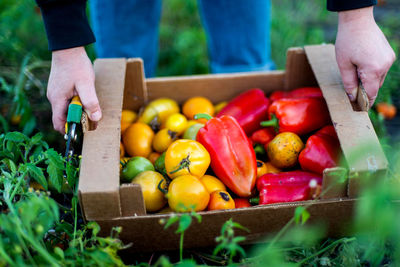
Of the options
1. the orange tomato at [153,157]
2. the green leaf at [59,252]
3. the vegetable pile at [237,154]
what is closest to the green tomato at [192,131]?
the vegetable pile at [237,154]

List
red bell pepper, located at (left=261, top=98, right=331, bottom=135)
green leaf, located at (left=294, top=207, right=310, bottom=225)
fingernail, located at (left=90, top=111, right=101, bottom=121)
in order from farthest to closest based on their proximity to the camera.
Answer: red bell pepper, located at (left=261, top=98, right=331, bottom=135) < fingernail, located at (left=90, top=111, right=101, bottom=121) < green leaf, located at (left=294, top=207, right=310, bottom=225)

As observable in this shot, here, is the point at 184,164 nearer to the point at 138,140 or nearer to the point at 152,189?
the point at 152,189

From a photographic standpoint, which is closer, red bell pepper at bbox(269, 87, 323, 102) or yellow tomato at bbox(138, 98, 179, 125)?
red bell pepper at bbox(269, 87, 323, 102)

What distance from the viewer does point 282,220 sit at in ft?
4.23

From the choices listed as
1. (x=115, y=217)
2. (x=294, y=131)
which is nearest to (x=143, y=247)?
(x=115, y=217)

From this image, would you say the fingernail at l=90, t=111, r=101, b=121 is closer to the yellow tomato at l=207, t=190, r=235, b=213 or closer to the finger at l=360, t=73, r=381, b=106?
the yellow tomato at l=207, t=190, r=235, b=213

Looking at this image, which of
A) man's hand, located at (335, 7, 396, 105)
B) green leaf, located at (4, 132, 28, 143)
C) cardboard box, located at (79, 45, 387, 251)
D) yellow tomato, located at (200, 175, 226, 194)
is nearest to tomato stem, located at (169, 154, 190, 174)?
yellow tomato, located at (200, 175, 226, 194)

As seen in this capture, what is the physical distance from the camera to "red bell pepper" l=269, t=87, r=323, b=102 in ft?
5.69

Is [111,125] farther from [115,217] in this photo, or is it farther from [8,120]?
[8,120]

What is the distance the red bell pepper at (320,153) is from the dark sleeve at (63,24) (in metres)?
0.90

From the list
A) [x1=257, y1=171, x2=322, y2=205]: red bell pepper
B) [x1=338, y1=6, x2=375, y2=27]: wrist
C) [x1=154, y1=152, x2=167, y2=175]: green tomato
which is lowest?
[x1=257, y1=171, x2=322, y2=205]: red bell pepper

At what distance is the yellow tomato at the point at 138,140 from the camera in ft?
5.63

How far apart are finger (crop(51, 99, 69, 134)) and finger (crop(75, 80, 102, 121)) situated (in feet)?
0.26

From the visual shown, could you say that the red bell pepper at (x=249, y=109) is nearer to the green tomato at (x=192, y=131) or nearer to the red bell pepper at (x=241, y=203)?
the green tomato at (x=192, y=131)
